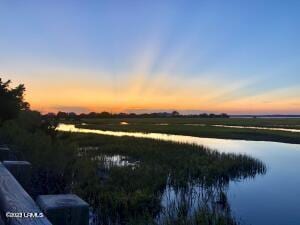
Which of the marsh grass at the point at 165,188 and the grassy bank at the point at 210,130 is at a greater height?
the grassy bank at the point at 210,130

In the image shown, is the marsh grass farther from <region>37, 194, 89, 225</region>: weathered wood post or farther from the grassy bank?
the grassy bank

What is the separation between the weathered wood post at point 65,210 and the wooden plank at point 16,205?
0.47 ft

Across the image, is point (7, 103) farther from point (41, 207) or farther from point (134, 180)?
point (41, 207)

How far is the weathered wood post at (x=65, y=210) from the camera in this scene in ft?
10.8

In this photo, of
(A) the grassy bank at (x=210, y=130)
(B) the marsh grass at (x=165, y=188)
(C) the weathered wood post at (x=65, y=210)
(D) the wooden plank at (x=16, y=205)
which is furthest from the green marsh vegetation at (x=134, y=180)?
(A) the grassy bank at (x=210, y=130)

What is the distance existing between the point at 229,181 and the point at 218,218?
921cm

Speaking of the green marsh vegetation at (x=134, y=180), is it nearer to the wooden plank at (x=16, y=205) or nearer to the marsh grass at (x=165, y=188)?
the marsh grass at (x=165, y=188)

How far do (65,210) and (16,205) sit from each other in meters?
0.44

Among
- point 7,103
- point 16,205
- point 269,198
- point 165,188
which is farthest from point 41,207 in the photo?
point 7,103

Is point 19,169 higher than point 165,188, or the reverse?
point 19,169

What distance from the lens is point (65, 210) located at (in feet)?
10.8

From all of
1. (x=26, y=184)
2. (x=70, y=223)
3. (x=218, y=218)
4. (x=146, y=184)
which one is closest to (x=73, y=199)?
(x=70, y=223)

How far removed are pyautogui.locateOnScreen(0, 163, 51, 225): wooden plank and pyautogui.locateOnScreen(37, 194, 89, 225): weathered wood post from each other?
0.14 meters

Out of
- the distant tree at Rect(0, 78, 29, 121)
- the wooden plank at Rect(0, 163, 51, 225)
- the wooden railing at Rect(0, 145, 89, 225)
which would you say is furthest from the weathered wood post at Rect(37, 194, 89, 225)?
the distant tree at Rect(0, 78, 29, 121)
